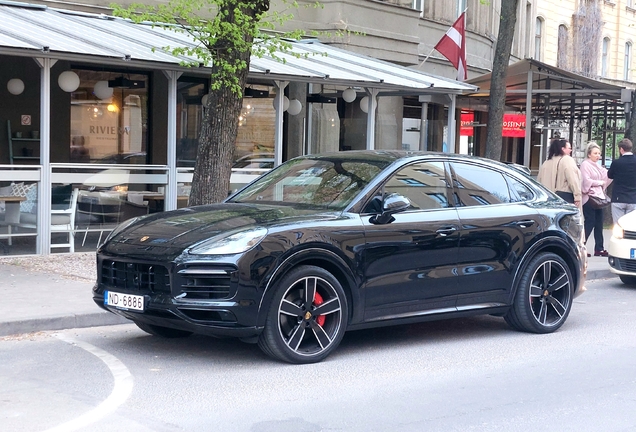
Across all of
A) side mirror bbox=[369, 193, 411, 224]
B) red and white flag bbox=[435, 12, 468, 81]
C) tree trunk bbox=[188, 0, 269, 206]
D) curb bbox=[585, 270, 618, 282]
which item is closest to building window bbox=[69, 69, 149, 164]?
tree trunk bbox=[188, 0, 269, 206]

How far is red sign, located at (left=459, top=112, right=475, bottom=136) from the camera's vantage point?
27458 mm

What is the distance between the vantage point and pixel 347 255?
723 centimetres

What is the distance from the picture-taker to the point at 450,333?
880 cm

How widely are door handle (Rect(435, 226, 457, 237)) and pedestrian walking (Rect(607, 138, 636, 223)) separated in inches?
289

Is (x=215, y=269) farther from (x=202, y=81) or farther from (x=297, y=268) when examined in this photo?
(x=202, y=81)

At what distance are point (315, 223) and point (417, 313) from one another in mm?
1303

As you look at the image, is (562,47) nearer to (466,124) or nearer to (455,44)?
(466,124)

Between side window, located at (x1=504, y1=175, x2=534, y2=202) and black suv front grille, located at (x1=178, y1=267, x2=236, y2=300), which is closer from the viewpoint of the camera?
black suv front grille, located at (x1=178, y1=267, x2=236, y2=300)

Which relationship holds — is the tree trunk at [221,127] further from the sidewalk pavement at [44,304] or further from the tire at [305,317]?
the tire at [305,317]

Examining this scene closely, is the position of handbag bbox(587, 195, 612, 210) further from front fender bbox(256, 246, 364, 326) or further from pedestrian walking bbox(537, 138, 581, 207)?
front fender bbox(256, 246, 364, 326)

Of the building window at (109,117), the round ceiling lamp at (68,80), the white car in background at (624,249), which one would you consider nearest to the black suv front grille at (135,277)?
the white car in background at (624,249)

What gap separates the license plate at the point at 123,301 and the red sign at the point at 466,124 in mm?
20797

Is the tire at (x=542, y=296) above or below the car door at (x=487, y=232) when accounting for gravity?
below

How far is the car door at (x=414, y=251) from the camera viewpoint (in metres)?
7.44
